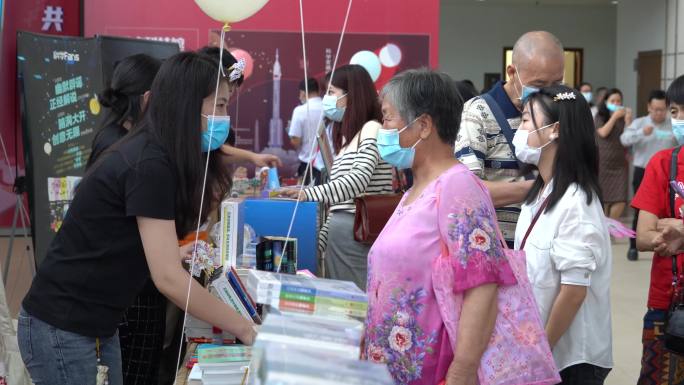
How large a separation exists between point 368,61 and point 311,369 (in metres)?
5.98

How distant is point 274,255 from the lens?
3.14 meters

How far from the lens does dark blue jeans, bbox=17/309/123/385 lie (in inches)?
85.2

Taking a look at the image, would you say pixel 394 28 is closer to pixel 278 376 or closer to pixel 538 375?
A: pixel 538 375

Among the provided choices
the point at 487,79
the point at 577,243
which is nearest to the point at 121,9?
the point at 577,243

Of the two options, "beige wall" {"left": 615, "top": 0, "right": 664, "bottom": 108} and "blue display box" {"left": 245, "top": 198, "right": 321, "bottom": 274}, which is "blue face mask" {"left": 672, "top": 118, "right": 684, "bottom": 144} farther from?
"beige wall" {"left": 615, "top": 0, "right": 664, "bottom": 108}

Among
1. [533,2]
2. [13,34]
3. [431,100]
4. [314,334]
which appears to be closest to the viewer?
[314,334]

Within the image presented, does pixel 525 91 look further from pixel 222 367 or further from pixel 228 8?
pixel 222 367

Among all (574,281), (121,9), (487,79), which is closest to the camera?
(574,281)

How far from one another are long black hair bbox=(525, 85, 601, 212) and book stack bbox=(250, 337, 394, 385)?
4.45 ft

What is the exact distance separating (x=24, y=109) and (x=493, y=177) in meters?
3.40

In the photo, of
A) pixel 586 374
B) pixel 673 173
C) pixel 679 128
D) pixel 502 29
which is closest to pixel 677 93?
pixel 679 128

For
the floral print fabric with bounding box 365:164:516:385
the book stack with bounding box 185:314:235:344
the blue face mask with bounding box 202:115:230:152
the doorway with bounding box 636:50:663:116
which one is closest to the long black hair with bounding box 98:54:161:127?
the book stack with bounding box 185:314:235:344

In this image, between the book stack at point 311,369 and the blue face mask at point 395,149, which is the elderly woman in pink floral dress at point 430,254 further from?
the book stack at point 311,369

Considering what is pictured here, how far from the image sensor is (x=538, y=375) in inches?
79.8
